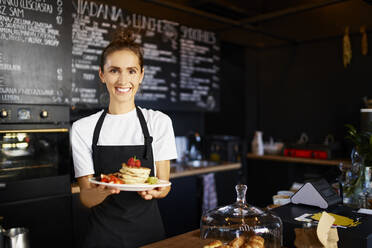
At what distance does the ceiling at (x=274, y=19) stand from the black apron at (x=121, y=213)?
2952 mm

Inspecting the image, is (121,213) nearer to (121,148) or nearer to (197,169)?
(121,148)

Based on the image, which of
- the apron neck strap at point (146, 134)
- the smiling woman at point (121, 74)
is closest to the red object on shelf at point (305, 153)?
the apron neck strap at point (146, 134)

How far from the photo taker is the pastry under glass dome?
1375 mm

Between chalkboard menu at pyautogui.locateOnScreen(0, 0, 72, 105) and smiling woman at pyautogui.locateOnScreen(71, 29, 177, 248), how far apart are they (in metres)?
1.12

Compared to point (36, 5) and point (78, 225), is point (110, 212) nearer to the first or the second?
point (78, 225)

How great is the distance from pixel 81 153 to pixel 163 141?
0.41 m

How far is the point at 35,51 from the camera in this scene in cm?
276

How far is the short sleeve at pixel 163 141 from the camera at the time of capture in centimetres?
189

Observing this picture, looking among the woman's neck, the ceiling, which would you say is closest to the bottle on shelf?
the ceiling

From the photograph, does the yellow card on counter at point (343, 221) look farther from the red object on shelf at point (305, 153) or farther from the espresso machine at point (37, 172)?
the red object on shelf at point (305, 153)

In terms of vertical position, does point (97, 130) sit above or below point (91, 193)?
above

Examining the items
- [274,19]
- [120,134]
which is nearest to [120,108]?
[120,134]

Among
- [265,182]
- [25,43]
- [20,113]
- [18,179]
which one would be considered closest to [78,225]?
[18,179]

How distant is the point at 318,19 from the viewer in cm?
507
